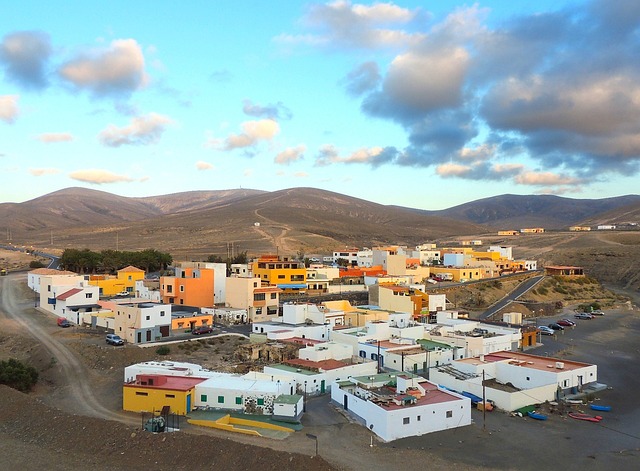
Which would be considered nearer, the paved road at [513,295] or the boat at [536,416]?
the boat at [536,416]

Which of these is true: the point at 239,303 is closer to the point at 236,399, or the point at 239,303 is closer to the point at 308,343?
the point at 308,343

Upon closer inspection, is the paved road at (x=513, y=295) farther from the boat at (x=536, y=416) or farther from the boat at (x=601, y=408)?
the boat at (x=536, y=416)

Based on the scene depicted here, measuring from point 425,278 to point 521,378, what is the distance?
121ft

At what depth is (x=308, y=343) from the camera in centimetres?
3275

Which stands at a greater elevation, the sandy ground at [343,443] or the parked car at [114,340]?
the parked car at [114,340]

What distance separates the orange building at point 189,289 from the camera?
44.6 meters

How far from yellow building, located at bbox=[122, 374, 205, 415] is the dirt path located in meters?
0.77

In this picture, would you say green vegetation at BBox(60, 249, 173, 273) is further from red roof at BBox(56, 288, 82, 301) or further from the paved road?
the paved road

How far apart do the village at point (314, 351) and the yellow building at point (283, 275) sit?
4.1 inches

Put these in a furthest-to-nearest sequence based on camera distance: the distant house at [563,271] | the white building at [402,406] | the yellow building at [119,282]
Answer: the distant house at [563,271] < the yellow building at [119,282] < the white building at [402,406]

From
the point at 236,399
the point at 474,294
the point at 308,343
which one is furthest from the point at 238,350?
the point at 474,294

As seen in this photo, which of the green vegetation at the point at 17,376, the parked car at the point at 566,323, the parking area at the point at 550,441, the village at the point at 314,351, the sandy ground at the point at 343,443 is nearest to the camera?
the sandy ground at the point at 343,443

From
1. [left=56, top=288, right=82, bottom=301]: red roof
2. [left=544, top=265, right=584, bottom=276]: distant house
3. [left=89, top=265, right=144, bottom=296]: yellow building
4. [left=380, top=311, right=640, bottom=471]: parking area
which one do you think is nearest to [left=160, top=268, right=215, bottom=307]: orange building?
[left=89, top=265, right=144, bottom=296]: yellow building

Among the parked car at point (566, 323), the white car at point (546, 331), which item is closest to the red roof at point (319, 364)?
the white car at point (546, 331)
